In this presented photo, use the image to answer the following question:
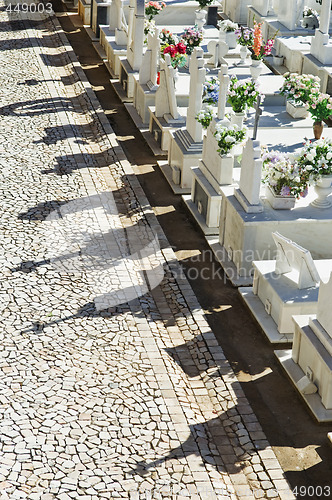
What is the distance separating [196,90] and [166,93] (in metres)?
1.78

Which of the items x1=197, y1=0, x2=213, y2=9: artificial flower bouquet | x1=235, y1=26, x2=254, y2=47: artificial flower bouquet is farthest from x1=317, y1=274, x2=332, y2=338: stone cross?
x1=197, y1=0, x2=213, y2=9: artificial flower bouquet

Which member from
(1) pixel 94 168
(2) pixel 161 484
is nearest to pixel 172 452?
(2) pixel 161 484

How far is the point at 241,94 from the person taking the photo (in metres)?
13.9

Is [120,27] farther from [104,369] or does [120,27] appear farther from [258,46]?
[104,369]

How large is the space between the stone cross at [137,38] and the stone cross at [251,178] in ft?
22.0

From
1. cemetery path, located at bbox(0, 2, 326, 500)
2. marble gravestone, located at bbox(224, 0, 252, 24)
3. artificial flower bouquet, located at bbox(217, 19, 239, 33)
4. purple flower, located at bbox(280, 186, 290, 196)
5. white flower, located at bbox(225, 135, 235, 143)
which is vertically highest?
white flower, located at bbox(225, 135, 235, 143)

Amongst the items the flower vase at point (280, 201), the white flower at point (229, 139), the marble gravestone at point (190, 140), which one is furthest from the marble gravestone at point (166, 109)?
the flower vase at point (280, 201)

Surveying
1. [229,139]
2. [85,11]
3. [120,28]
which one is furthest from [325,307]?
[85,11]

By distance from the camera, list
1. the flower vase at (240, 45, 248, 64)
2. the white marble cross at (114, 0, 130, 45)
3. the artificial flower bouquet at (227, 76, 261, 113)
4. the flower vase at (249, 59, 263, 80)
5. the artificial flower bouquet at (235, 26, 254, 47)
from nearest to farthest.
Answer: the artificial flower bouquet at (227, 76, 261, 113)
the flower vase at (249, 59, 263, 80)
the artificial flower bouquet at (235, 26, 254, 47)
the flower vase at (240, 45, 248, 64)
the white marble cross at (114, 0, 130, 45)

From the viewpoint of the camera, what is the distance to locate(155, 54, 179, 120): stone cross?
15.0m

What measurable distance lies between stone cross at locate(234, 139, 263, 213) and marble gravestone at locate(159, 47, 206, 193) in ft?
7.40

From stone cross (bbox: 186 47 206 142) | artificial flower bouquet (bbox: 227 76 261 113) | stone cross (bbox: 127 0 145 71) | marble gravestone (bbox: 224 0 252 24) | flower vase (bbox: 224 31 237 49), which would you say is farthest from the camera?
marble gravestone (bbox: 224 0 252 24)

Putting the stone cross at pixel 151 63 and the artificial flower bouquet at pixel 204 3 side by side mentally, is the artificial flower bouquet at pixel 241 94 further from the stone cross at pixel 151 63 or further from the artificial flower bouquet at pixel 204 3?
the artificial flower bouquet at pixel 204 3

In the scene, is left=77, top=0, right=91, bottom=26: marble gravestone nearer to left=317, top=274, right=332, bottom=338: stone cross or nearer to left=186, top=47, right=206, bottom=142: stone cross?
left=186, top=47, right=206, bottom=142: stone cross
